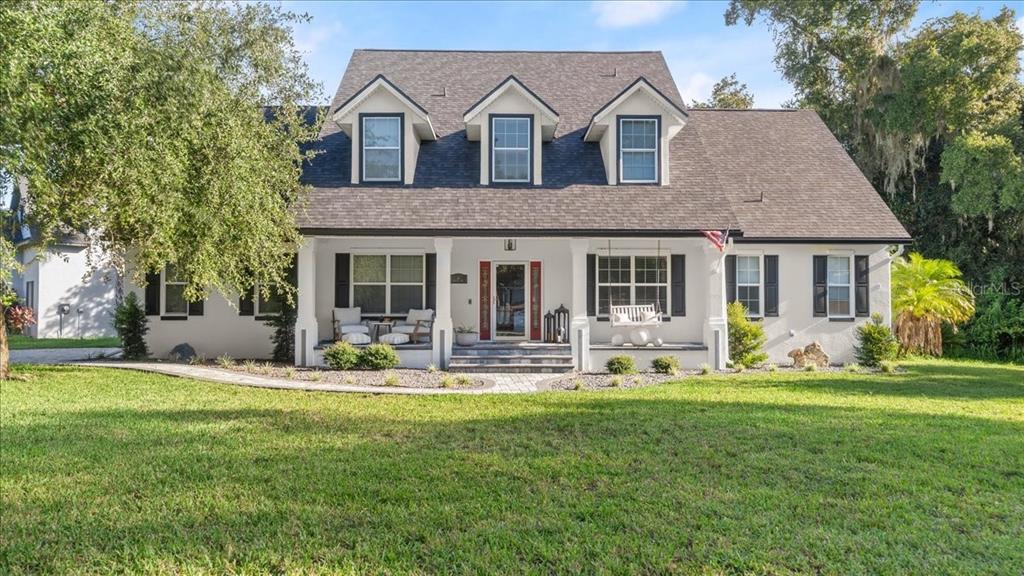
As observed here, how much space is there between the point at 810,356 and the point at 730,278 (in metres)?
2.79

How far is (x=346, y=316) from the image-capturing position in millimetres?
14859

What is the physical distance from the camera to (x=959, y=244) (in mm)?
21469

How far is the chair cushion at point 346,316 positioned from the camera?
48.7ft

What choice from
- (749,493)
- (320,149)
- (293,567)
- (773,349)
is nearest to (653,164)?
(773,349)

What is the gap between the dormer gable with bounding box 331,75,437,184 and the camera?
14.4m

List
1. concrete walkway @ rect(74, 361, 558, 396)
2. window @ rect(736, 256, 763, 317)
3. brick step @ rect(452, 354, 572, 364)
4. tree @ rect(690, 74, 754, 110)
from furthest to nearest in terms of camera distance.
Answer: tree @ rect(690, 74, 754, 110) < window @ rect(736, 256, 763, 317) < brick step @ rect(452, 354, 572, 364) < concrete walkway @ rect(74, 361, 558, 396)

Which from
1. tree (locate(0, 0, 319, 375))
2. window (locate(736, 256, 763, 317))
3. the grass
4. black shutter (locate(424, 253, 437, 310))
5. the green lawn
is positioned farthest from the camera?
the grass

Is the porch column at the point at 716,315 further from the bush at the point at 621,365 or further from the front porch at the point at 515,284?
the bush at the point at 621,365

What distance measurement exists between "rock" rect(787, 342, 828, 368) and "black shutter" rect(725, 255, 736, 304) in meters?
2.08

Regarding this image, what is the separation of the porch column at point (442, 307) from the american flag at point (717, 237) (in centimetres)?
588

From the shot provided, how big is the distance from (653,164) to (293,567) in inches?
520

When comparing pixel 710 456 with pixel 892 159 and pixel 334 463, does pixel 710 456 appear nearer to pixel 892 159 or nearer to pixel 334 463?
pixel 334 463

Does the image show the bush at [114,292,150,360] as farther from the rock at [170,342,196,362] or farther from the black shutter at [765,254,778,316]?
the black shutter at [765,254,778,316]

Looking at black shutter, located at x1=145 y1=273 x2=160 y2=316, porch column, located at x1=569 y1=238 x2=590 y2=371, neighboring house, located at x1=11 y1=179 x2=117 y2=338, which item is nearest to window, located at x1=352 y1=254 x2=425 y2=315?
porch column, located at x1=569 y1=238 x2=590 y2=371
